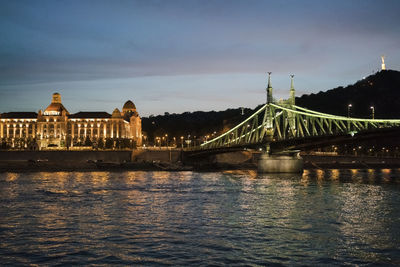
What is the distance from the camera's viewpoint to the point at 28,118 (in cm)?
16212

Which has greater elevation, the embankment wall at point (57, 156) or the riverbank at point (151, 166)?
the embankment wall at point (57, 156)

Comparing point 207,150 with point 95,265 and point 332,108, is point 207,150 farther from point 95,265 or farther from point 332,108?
point 332,108

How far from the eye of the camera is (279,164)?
71812 mm

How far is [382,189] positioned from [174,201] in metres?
21.1

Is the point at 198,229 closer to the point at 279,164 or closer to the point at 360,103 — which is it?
the point at 279,164

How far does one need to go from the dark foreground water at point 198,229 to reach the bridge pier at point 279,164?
1250 inches

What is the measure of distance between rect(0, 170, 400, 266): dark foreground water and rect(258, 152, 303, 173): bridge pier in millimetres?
31760

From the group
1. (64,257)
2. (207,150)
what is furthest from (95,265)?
(207,150)

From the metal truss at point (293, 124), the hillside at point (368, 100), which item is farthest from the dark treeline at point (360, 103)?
the metal truss at point (293, 124)

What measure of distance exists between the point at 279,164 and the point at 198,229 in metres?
49.4

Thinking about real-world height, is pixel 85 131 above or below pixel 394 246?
above

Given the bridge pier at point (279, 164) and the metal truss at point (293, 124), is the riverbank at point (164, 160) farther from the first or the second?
the bridge pier at point (279, 164)

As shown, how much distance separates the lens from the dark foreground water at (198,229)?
18078mm

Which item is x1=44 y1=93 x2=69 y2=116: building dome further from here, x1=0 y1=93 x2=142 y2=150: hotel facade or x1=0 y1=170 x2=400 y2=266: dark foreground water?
x1=0 y1=170 x2=400 y2=266: dark foreground water
